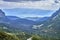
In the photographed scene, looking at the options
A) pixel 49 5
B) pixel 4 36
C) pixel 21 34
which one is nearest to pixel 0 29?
pixel 4 36

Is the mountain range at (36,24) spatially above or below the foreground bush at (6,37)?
above

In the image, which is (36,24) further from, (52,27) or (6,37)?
(6,37)

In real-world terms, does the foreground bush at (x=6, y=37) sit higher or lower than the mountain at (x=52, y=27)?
lower

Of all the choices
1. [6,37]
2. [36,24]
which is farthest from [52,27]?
[6,37]

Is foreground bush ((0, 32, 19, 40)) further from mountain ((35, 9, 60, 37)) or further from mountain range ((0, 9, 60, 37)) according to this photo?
mountain ((35, 9, 60, 37))

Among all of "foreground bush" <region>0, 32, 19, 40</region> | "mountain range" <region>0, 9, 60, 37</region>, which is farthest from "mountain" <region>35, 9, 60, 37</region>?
"foreground bush" <region>0, 32, 19, 40</region>

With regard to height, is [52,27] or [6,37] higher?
[52,27]

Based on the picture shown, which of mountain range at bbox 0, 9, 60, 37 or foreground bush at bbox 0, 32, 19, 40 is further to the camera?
mountain range at bbox 0, 9, 60, 37

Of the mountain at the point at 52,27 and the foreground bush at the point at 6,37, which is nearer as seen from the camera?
the foreground bush at the point at 6,37

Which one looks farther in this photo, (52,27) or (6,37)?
(52,27)

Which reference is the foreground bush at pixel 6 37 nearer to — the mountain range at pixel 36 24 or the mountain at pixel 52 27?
the mountain range at pixel 36 24

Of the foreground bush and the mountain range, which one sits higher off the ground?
the mountain range

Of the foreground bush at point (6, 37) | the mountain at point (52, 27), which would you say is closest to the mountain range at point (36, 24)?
the mountain at point (52, 27)

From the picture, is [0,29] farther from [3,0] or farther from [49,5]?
[49,5]
